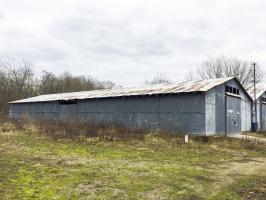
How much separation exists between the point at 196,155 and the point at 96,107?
1516 cm

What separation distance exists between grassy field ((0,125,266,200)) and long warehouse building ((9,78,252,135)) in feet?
14.5

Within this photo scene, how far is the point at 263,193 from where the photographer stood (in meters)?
7.32

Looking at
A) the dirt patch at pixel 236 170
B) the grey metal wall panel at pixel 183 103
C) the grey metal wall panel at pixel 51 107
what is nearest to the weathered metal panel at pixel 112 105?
the grey metal wall panel at pixel 183 103

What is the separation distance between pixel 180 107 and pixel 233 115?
18.1 feet

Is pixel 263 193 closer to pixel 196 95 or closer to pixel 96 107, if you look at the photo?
pixel 196 95

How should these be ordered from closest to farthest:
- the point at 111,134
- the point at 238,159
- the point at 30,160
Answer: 1. the point at 30,160
2. the point at 238,159
3. the point at 111,134

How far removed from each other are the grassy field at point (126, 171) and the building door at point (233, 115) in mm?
6752

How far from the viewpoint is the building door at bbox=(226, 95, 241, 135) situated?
22541mm

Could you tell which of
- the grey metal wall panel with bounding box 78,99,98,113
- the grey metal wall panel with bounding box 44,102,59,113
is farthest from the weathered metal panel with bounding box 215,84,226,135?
the grey metal wall panel with bounding box 44,102,59,113

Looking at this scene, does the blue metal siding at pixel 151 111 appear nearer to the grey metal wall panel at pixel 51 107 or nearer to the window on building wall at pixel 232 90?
the grey metal wall panel at pixel 51 107

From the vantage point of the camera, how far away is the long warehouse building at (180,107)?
19875 mm

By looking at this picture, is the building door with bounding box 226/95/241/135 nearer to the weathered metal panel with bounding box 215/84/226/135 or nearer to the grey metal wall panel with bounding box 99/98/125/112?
the weathered metal panel with bounding box 215/84/226/135

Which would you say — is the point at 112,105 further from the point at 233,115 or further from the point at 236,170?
the point at 236,170

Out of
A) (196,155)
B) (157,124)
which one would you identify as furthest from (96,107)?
(196,155)
